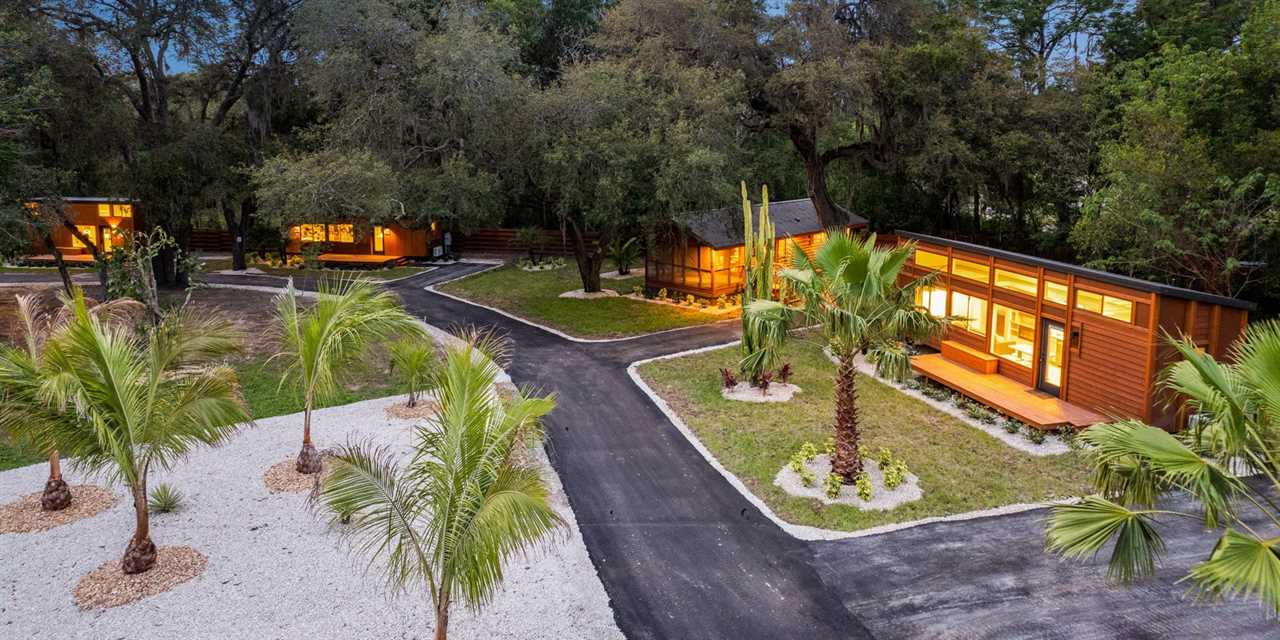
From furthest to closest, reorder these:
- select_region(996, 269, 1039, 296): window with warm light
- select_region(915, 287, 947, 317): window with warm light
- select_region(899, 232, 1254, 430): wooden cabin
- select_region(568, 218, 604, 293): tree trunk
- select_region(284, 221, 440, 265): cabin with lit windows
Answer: select_region(284, 221, 440, 265): cabin with lit windows, select_region(568, 218, 604, 293): tree trunk, select_region(915, 287, 947, 317): window with warm light, select_region(996, 269, 1039, 296): window with warm light, select_region(899, 232, 1254, 430): wooden cabin

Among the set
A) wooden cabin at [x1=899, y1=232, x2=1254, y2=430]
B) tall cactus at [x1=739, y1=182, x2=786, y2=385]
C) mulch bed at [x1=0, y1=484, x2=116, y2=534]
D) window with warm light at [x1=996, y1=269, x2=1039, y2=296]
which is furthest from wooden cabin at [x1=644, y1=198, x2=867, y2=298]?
mulch bed at [x1=0, y1=484, x2=116, y2=534]

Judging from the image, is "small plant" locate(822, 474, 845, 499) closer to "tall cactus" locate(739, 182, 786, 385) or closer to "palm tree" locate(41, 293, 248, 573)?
"tall cactus" locate(739, 182, 786, 385)

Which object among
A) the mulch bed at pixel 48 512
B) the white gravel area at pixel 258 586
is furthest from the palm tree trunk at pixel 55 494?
the white gravel area at pixel 258 586

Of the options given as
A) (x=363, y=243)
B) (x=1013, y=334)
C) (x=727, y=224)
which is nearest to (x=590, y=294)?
(x=727, y=224)

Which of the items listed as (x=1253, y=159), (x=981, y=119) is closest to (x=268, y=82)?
(x=981, y=119)

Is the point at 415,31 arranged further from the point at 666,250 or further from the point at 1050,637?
the point at 1050,637

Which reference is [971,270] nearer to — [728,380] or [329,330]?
[728,380]
